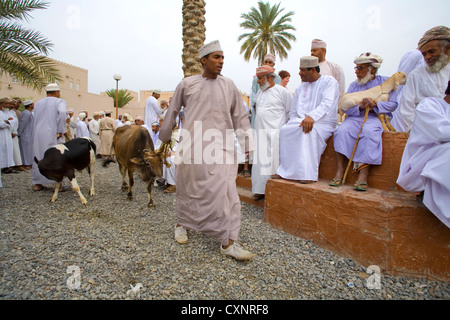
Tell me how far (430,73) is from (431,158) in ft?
4.29

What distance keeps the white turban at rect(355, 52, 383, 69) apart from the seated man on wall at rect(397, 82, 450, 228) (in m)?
1.38

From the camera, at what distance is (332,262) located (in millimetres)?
2922

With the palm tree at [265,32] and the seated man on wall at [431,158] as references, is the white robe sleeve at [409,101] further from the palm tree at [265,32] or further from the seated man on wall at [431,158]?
the palm tree at [265,32]

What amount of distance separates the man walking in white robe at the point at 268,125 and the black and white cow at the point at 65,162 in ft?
10.9

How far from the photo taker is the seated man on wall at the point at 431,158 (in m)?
2.29

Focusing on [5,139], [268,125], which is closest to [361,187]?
[268,125]

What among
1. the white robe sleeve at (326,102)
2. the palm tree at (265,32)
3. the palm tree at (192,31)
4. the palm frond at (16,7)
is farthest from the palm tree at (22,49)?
the palm tree at (265,32)

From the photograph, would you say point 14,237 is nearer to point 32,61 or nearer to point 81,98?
point 32,61

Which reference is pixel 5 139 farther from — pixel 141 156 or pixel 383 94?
pixel 383 94

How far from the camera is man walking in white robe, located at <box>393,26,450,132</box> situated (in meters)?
2.90

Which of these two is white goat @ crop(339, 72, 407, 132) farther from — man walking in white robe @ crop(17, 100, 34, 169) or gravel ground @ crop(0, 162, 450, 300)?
man walking in white robe @ crop(17, 100, 34, 169)

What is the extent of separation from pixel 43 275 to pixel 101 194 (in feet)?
11.7

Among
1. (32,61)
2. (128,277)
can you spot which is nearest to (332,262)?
(128,277)

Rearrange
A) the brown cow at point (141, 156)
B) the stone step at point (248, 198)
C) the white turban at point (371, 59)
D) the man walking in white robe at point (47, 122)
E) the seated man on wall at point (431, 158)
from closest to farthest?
the seated man on wall at point (431, 158)
the white turban at point (371, 59)
the brown cow at point (141, 156)
the stone step at point (248, 198)
the man walking in white robe at point (47, 122)
